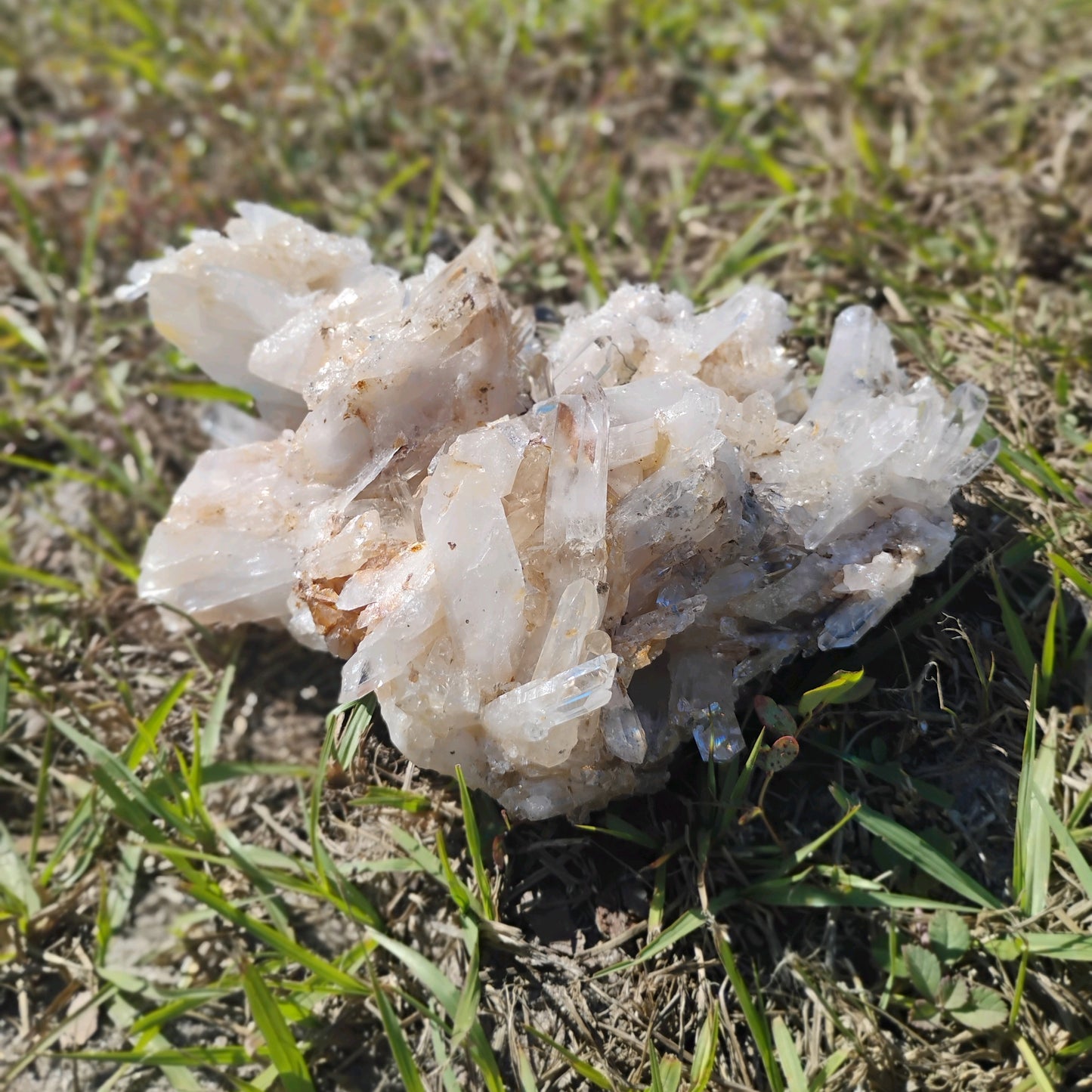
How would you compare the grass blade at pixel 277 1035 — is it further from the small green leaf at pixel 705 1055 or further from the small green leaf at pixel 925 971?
the small green leaf at pixel 925 971

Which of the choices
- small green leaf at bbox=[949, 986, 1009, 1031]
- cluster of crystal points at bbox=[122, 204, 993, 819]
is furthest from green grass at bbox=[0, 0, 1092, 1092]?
cluster of crystal points at bbox=[122, 204, 993, 819]

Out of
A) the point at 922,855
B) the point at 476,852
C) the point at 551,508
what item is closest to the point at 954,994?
the point at 922,855

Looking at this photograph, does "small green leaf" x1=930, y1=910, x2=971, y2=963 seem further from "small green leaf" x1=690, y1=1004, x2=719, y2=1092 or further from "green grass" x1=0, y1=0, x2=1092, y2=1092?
"small green leaf" x1=690, y1=1004, x2=719, y2=1092

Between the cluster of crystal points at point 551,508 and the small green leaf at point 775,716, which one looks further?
the small green leaf at point 775,716

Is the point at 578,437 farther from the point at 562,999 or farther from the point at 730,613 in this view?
the point at 562,999

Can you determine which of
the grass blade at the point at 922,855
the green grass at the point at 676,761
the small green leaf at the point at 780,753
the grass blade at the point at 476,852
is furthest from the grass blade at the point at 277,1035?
the grass blade at the point at 922,855

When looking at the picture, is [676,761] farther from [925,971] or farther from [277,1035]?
[277,1035]

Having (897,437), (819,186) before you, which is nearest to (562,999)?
(897,437)
